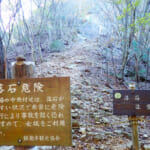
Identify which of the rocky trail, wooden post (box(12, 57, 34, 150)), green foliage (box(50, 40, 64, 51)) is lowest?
the rocky trail

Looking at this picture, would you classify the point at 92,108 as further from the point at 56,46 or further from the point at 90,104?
the point at 56,46

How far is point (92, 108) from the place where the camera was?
569cm

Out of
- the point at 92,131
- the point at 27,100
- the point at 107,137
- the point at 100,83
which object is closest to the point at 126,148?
the point at 107,137

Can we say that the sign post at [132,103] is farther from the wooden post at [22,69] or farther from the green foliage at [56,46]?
the green foliage at [56,46]

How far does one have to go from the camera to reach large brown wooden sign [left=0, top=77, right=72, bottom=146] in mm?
2260

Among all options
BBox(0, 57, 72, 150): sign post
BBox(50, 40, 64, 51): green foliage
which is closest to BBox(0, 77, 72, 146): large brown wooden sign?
BBox(0, 57, 72, 150): sign post

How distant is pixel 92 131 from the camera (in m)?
4.41

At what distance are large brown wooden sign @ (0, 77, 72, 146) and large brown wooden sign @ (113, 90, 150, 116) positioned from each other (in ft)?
3.42

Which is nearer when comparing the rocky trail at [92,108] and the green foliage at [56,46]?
the rocky trail at [92,108]

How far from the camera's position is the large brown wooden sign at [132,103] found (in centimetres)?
286

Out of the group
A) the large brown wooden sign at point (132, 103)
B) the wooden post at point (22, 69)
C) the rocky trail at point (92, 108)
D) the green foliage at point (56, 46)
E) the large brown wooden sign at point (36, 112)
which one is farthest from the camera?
the green foliage at point (56, 46)

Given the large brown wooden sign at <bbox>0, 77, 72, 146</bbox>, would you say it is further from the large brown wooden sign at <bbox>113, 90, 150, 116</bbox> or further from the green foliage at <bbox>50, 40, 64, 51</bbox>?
the green foliage at <bbox>50, 40, 64, 51</bbox>

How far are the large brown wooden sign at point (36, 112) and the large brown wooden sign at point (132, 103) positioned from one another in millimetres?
1041

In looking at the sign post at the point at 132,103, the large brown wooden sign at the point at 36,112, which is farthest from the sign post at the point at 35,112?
the sign post at the point at 132,103
